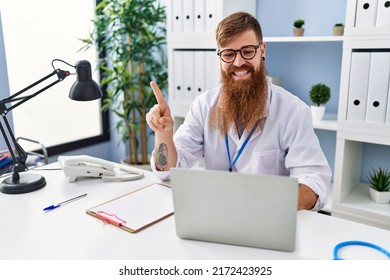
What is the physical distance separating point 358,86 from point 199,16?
1064 mm

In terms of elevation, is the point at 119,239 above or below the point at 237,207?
below

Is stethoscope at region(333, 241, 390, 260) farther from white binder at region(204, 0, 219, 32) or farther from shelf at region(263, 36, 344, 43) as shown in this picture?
white binder at region(204, 0, 219, 32)

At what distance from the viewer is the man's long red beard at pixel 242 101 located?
1.56m

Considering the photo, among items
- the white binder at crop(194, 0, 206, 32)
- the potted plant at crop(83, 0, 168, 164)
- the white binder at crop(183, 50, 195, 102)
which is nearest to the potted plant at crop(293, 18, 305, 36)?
the white binder at crop(194, 0, 206, 32)

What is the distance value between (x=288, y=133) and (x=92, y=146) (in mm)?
2264

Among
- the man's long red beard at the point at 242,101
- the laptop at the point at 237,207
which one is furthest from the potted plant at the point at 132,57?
the laptop at the point at 237,207

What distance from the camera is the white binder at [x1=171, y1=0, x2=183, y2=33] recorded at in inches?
98.8

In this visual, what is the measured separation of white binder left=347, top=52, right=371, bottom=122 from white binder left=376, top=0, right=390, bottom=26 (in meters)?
0.15

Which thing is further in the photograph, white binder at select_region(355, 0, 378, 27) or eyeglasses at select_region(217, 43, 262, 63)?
white binder at select_region(355, 0, 378, 27)

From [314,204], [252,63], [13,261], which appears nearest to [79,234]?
[13,261]

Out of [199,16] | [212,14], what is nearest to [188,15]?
[199,16]

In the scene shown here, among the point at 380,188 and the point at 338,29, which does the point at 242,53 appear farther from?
the point at 380,188

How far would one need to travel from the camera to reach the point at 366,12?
6.14 ft

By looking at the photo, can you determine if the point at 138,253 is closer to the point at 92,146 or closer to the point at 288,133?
the point at 288,133
